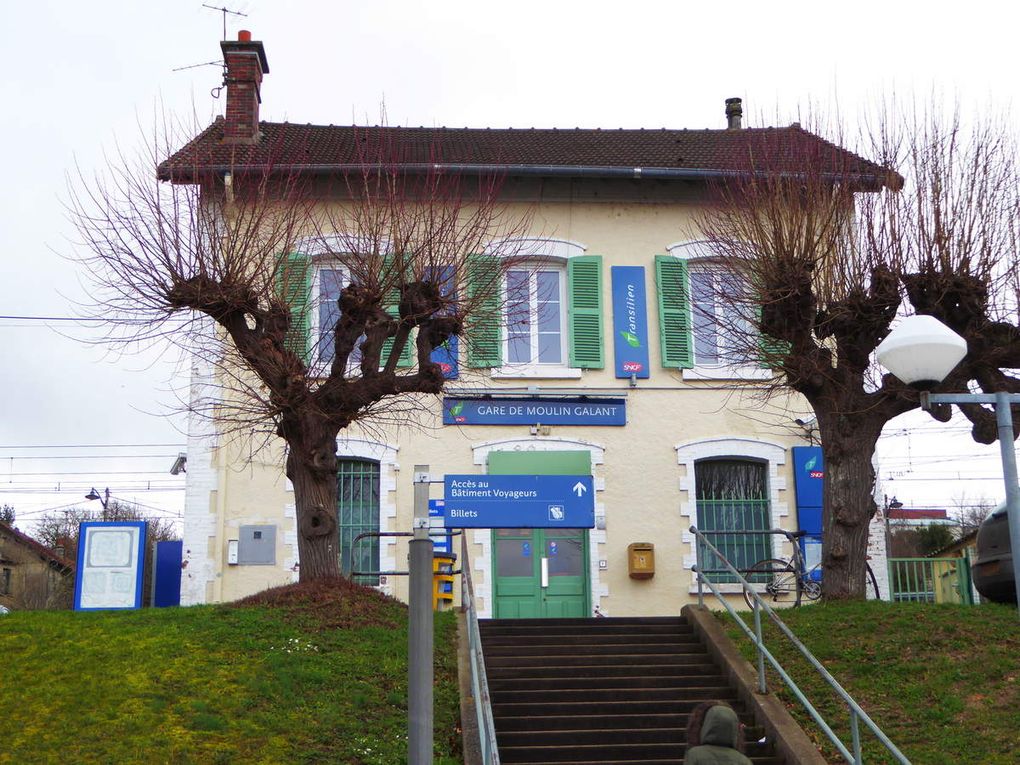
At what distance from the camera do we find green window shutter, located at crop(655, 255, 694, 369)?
694 inches

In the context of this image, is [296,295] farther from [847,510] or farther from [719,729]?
[719,729]

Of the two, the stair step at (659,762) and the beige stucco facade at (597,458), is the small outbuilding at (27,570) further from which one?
the stair step at (659,762)

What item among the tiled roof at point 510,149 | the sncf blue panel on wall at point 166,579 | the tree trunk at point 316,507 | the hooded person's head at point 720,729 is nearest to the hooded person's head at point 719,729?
the hooded person's head at point 720,729

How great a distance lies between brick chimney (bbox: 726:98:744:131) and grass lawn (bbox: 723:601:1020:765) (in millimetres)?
11785

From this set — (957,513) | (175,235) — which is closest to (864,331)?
Answer: (175,235)

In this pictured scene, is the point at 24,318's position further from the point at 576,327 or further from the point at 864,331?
the point at 864,331

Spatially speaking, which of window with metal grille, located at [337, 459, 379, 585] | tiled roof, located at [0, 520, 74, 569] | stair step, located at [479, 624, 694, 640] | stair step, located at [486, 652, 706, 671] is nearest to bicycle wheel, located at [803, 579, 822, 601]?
stair step, located at [479, 624, 694, 640]

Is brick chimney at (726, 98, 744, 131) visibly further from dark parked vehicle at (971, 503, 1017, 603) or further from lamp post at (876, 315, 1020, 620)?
lamp post at (876, 315, 1020, 620)

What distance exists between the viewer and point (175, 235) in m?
13.1

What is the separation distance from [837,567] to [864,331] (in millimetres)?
2649

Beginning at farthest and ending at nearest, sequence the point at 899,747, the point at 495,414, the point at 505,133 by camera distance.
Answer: the point at 505,133
the point at 495,414
the point at 899,747

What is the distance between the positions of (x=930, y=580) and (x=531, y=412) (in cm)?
660

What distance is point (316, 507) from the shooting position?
12.9m

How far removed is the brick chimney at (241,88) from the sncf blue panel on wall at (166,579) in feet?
21.6
